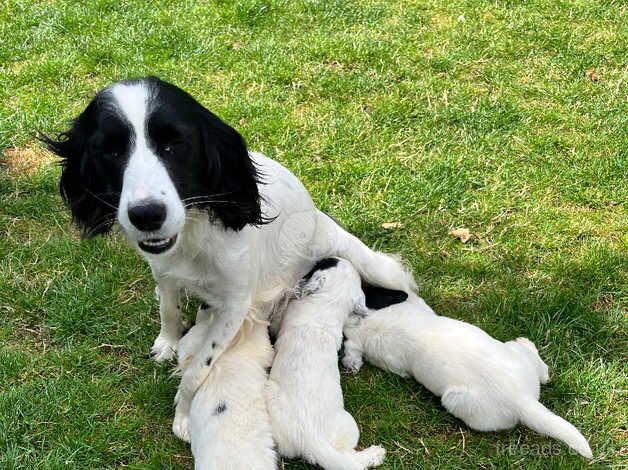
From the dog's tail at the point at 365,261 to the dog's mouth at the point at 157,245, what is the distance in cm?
126

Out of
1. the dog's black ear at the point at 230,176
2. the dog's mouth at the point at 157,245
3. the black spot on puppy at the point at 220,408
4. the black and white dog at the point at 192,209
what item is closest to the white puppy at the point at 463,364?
the black and white dog at the point at 192,209

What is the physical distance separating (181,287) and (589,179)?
2.90 m

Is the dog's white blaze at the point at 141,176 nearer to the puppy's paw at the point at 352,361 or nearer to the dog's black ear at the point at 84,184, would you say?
the dog's black ear at the point at 84,184

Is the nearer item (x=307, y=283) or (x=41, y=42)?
(x=307, y=283)

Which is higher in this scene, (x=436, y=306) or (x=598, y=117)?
(x=598, y=117)

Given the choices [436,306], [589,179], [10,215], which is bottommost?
[10,215]

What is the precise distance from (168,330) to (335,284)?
93 cm

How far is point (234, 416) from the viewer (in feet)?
9.56

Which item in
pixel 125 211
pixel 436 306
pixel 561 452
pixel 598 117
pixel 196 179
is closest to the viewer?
pixel 125 211

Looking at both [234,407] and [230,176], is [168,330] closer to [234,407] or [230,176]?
[234,407]

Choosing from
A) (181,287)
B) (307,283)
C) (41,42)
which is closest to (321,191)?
(307,283)

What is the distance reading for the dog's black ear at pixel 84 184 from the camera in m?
2.81

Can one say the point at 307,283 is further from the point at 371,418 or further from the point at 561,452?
the point at 561,452

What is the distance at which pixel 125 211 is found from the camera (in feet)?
8.17
